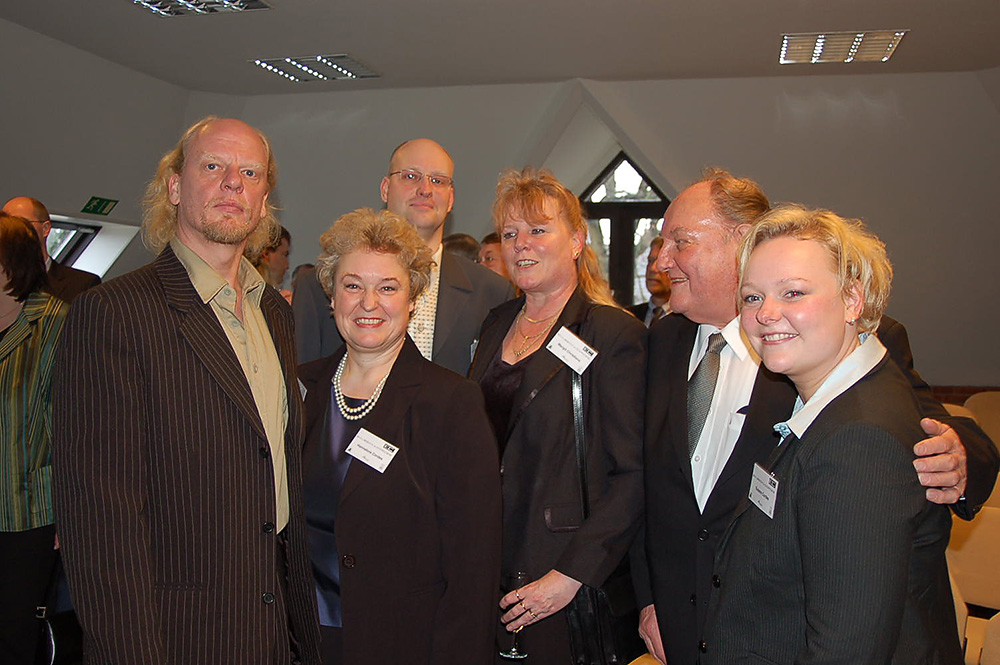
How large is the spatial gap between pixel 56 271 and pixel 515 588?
3667 mm

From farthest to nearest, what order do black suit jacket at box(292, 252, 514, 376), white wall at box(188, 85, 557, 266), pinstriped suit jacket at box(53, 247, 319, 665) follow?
white wall at box(188, 85, 557, 266) → black suit jacket at box(292, 252, 514, 376) → pinstriped suit jacket at box(53, 247, 319, 665)

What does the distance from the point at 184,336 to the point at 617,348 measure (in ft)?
3.85

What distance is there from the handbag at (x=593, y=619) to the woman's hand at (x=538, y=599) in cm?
5

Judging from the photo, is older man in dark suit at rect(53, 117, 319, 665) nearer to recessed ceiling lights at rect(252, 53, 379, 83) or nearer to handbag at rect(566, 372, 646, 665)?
handbag at rect(566, 372, 646, 665)

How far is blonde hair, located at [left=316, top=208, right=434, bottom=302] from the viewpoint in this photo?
2266 mm

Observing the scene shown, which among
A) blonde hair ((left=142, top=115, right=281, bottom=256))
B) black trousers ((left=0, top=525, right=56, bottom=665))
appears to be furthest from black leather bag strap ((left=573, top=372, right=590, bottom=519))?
black trousers ((left=0, top=525, right=56, bottom=665))

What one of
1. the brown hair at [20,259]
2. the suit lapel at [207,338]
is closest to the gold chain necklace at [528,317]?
the suit lapel at [207,338]

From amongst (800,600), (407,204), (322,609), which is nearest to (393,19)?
(407,204)

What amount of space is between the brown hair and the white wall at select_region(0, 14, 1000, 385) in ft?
14.6

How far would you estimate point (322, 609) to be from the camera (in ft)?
6.83

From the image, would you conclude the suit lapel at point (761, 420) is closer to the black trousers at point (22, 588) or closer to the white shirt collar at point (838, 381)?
the white shirt collar at point (838, 381)

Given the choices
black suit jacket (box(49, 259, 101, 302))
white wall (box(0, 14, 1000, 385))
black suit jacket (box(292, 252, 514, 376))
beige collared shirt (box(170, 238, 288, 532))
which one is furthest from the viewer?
white wall (box(0, 14, 1000, 385))

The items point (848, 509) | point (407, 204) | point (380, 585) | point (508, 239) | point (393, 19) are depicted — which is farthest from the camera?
point (393, 19)

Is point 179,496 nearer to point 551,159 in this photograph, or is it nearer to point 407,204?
point 407,204
